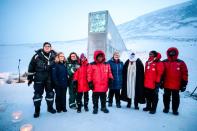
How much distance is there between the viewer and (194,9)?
111500 mm

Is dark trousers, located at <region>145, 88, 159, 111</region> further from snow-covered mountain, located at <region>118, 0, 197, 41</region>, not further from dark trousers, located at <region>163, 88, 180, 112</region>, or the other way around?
snow-covered mountain, located at <region>118, 0, 197, 41</region>

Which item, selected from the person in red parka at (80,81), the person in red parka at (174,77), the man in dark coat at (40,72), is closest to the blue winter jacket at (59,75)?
the man in dark coat at (40,72)

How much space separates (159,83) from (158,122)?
1.12 m

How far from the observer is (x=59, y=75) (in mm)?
4699

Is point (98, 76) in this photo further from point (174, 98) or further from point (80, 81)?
point (174, 98)

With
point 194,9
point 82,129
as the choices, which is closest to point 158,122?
point 82,129

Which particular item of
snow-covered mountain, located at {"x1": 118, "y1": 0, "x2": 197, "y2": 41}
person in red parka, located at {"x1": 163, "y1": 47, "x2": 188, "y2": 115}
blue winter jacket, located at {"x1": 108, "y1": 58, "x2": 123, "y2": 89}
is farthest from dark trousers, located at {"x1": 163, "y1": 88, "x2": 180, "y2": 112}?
snow-covered mountain, located at {"x1": 118, "y1": 0, "x2": 197, "y2": 41}

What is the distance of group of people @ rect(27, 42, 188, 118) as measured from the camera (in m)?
4.54

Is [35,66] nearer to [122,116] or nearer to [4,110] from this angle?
[4,110]

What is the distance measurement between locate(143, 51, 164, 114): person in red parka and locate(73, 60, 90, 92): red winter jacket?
1.84 metres

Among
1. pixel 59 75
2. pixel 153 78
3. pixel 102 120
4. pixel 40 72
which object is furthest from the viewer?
pixel 153 78

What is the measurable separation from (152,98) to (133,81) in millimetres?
769

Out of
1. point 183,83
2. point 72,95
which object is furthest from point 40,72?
point 183,83

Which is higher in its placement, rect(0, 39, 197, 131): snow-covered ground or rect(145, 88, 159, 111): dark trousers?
rect(145, 88, 159, 111): dark trousers
